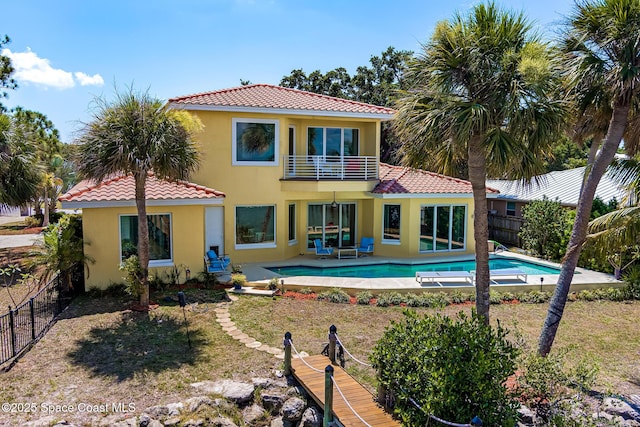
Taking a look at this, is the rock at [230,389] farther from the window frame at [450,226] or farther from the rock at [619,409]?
the window frame at [450,226]

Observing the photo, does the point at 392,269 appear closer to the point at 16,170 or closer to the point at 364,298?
the point at 364,298

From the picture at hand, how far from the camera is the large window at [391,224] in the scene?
23.8 m

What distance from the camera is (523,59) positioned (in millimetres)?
9281

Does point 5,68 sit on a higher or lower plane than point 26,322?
higher

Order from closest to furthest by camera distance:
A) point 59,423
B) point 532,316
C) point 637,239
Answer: point 59,423, point 637,239, point 532,316

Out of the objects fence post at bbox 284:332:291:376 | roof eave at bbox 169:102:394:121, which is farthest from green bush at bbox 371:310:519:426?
roof eave at bbox 169:102:394:121

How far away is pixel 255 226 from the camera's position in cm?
2192

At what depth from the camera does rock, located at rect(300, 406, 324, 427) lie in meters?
8.52

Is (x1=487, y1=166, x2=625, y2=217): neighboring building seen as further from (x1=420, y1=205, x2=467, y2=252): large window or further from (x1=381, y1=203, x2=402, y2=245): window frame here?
(x1=381, y1=203, x2=402, y2=245): window frame

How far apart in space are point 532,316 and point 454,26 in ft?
33.8

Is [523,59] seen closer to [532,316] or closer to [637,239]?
[637,239]

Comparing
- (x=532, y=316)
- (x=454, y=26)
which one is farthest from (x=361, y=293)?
(x=454, y=26)

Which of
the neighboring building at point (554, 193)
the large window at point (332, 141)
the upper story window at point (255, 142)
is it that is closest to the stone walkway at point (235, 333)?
the upper story window at point (255, 142)

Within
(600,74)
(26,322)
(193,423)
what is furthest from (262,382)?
(600,74)
